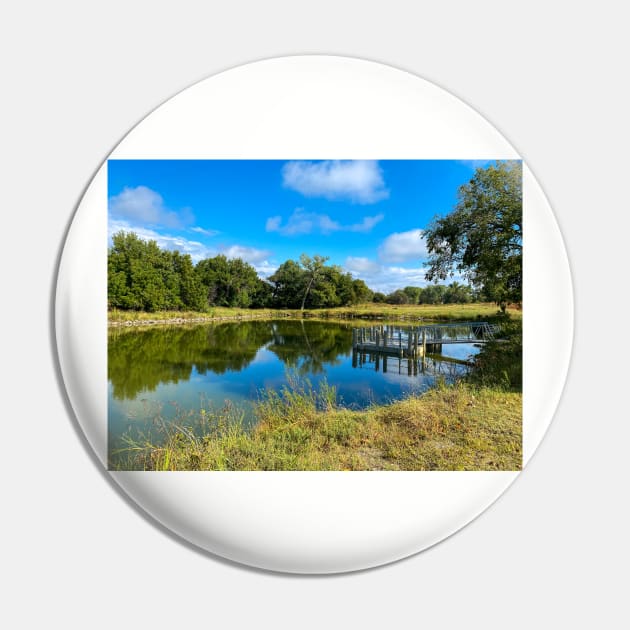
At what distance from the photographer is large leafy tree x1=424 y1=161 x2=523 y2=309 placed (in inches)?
83.9

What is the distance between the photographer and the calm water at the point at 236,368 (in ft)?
6.74

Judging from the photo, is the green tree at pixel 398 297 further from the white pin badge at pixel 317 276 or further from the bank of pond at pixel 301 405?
the bank of pond at pixel 301 405

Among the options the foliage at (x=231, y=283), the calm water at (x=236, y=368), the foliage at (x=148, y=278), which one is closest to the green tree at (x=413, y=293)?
the calm water at (x=236, y=368)

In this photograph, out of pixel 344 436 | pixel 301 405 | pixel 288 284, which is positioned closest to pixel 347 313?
pixel 288 284

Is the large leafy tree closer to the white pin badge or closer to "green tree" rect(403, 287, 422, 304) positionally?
the white pin badge

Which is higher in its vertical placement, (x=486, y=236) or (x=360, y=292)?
(x=486, y=236)

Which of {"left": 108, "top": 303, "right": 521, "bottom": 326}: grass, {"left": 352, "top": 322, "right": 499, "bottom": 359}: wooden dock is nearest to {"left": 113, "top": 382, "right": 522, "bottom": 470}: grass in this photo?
{"left": 352, "top": 322, "right": 499, "bottom": 359}: wooden dock

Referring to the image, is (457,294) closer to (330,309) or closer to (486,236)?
(486,236)

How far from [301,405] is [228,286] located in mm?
1065

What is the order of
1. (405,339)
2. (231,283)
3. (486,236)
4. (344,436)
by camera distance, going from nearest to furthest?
1. (344,436)
2. (486,236)
3. (231,283)
4. (405,339)

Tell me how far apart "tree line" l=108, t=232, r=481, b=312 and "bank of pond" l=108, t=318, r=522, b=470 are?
22cm

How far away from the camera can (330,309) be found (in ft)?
8.80
